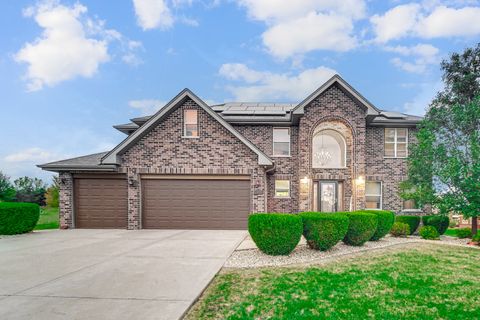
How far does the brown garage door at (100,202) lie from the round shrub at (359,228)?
10174mm

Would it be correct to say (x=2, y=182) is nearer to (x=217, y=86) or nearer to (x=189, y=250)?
(x=217, y=86)

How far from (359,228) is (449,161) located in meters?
5.17

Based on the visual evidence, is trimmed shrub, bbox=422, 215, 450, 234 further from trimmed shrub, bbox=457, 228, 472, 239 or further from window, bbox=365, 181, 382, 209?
window, bbox=365, 181, 382, 209

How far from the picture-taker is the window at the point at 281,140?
1559 cm

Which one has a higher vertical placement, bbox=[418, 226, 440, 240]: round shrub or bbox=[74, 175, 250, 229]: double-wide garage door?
bbox=[74, 175, 250, 229]: double-wide garage door

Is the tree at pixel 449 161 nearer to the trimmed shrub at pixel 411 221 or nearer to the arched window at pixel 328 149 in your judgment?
the trimmed shrub at pixel 411 221

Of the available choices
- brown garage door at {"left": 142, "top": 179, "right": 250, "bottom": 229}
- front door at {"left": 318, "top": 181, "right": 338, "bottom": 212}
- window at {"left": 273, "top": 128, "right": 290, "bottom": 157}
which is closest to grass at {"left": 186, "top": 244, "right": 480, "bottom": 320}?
brown garage door at {"left": 142, "top": 179, "right": 250, "bottom": 229}

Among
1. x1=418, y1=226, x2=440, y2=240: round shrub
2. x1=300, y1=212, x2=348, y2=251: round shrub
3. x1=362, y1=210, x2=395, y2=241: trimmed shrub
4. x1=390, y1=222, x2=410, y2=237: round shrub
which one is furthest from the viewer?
x1=390, y1=222, x2=410, y2=237: round shrub

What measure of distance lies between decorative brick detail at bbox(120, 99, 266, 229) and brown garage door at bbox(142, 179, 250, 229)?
0.51 m

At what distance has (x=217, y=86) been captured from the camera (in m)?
37.0

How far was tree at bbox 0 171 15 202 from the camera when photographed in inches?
1146

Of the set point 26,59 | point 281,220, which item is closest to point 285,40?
point 26,59

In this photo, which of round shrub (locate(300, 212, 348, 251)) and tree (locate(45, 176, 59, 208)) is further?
tree (locate(45, 176, 59, 208))

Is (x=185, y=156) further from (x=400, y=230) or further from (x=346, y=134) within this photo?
(x=400, y=230)
